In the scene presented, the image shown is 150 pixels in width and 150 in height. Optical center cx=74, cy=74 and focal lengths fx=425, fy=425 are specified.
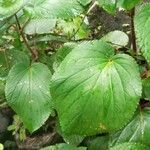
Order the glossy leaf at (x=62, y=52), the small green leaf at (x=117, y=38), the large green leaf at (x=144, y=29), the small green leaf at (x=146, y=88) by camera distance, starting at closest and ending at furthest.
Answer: the large green leaf at (x=144, y=29)
the small green leaf at (x=146, y=88)
the glossy leaf at (x=62, y=52)
the small green leaf at (x=117, y=38)

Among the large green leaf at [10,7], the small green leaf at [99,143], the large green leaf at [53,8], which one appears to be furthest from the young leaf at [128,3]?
the small green leaf at [99,143]

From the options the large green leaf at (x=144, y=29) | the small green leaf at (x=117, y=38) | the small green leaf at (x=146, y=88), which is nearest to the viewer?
the large green leaf at (x=144, y=29)

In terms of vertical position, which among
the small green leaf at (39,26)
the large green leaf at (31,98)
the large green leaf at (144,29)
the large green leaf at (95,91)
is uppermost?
the large green leaf at (144,29)

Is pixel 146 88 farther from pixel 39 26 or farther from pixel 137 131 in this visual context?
pixel 39 26

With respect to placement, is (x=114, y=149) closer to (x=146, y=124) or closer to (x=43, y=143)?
(x=146, y=124)

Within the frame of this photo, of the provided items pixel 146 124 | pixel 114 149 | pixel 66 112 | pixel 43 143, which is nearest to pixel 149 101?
pixel 146 124

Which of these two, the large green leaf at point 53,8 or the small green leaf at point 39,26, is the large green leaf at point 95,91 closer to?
the large green leaf at point 53,8
